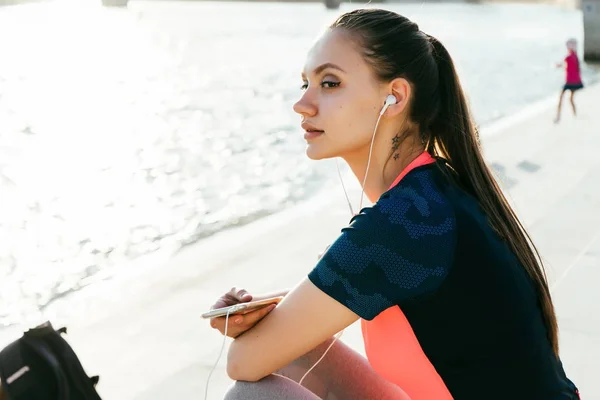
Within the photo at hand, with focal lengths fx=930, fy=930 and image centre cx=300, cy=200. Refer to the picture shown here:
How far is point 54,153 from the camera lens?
9969 mm

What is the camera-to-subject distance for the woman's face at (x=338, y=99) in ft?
7.53

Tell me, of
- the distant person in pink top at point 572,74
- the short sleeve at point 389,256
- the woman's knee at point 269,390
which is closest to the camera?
the short sleeve at point 389,256

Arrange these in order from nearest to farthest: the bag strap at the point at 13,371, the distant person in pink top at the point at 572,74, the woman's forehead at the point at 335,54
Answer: the bag strap at the point at 13,371 < the woman's forehead at the point at 335,54 < the distant person in pink top at the point at 572,74

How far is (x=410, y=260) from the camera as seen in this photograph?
1980 millimetres

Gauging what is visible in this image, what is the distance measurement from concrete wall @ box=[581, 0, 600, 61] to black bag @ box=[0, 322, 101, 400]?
19745mm

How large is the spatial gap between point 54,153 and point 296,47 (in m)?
15.1

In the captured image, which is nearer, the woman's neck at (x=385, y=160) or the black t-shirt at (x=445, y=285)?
the black t-shirt at (x=445, y=285)

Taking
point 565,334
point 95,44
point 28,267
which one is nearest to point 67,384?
point 565,334

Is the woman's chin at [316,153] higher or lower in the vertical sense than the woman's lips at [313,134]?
lower

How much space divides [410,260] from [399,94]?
488mm

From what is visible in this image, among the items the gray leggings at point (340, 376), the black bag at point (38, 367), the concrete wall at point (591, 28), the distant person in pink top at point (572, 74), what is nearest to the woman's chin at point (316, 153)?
the gray leggings at point (340, 376)

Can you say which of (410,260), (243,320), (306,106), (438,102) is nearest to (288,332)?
(243,320)

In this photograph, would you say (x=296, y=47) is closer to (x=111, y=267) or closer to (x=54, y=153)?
(x=54, y=153)

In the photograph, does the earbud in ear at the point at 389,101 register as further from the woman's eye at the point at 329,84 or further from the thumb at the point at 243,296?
the thumb at the point at 243,296
